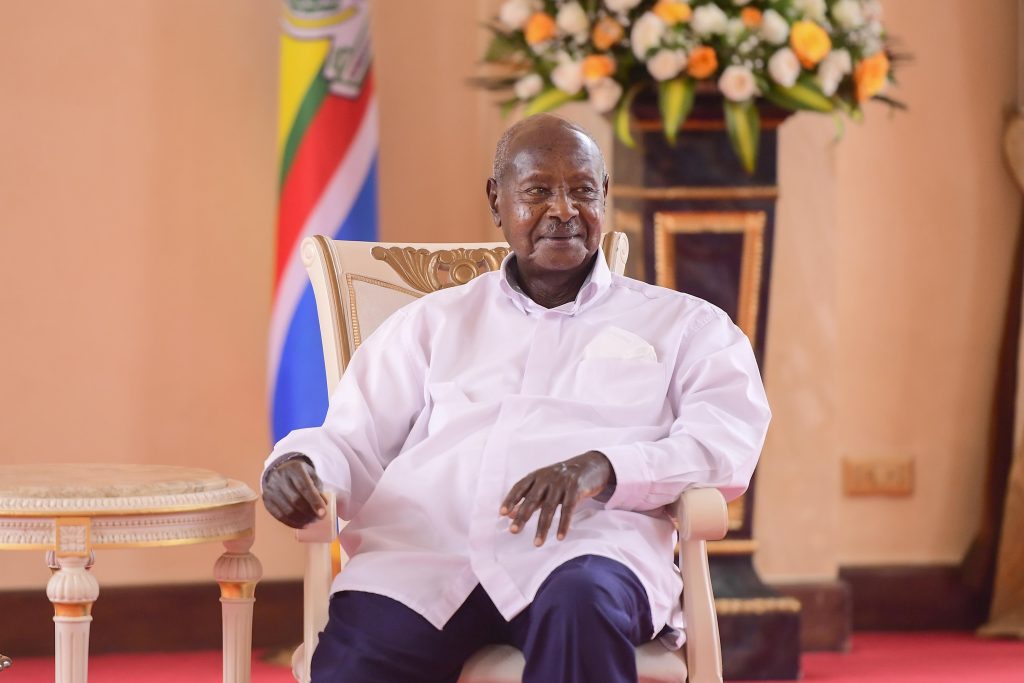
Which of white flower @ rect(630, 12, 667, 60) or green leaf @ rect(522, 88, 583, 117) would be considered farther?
green leaf @ rect(522, 88, 583, 117)

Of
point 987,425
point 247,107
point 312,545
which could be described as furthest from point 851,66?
point 312,545

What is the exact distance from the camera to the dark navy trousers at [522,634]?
7.02ft

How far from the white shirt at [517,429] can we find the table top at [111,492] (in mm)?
190

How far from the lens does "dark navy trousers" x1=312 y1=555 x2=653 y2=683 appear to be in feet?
7.02

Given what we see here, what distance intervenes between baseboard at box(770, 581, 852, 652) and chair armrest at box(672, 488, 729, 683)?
2031mm

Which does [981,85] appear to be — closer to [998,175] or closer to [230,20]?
[998,175]

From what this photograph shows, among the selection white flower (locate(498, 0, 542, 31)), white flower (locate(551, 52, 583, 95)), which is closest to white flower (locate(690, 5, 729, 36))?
white flower (locate(551, 52, 583, 95))

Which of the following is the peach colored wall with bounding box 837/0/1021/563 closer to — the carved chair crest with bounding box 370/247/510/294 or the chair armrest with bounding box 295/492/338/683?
the carved chair crest with bounding box 370/247/510/294

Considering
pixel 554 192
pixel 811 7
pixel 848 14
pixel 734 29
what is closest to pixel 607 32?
pixel 734 29

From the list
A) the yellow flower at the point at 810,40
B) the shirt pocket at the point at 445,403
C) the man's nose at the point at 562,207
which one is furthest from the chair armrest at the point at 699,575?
the yellow flower at the point at 810,40

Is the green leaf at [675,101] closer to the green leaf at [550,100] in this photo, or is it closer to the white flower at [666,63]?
the white flower at [666,63]

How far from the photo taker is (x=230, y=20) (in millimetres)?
4324

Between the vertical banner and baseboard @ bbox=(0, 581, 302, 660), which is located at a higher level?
the vertical banner

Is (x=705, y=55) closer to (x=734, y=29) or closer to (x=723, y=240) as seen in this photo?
(x=734, y=29)
